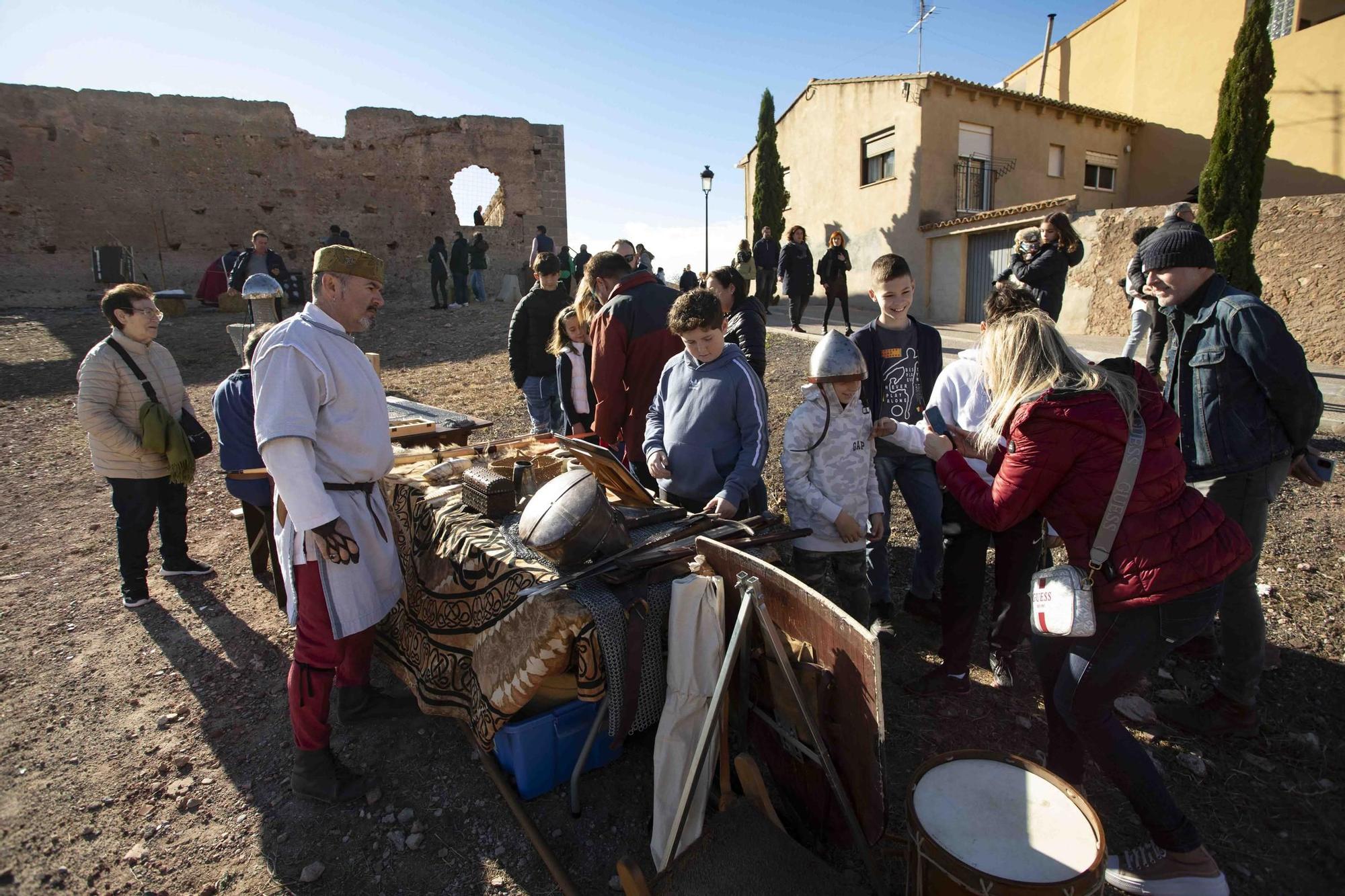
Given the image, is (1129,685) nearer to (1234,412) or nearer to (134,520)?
(1234,412)

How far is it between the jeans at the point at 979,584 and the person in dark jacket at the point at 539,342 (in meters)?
3.10

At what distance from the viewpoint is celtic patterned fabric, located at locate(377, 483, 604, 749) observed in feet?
7.18

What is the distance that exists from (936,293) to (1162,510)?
16462 mm

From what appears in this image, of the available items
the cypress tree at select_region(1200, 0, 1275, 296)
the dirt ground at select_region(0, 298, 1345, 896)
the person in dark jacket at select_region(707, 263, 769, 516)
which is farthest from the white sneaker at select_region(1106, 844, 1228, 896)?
the cypress tree at select_region(1200, 0, 1275, 296)

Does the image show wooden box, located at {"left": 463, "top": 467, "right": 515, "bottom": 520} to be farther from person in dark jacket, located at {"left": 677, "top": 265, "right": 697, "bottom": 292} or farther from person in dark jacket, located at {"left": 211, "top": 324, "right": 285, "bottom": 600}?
person in dark jacket, located at {"left": 677, "top": 265, "right": 697, "bottom": 292}

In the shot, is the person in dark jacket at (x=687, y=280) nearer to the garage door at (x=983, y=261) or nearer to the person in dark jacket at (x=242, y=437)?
the garage door at (x=983, y=261)

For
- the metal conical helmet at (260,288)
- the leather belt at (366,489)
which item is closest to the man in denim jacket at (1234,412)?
the leather belt at (366,489)

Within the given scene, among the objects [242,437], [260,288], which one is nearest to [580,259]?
[260,288]

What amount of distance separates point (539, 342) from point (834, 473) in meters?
3.01

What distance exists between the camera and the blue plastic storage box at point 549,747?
2.42 m

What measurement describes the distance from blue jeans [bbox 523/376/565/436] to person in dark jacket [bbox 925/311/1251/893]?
3.87 m

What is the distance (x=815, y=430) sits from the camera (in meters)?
2.94

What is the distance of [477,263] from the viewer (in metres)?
17.2

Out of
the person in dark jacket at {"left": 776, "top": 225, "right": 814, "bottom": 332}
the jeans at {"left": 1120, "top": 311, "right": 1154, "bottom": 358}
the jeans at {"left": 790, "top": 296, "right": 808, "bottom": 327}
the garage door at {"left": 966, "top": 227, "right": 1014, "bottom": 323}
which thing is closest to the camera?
the jeans at {"left": 1120, "top": 311, "right": 1154, "bottom": 358}
